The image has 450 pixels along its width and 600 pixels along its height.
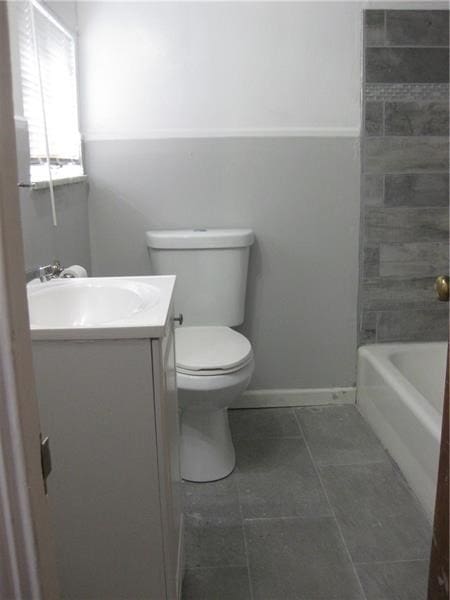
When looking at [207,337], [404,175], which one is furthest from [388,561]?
[404,175]

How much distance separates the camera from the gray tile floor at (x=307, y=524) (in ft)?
5.08

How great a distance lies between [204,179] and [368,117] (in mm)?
747

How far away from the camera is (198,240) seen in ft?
7.39

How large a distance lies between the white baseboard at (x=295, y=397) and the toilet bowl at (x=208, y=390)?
0.47m

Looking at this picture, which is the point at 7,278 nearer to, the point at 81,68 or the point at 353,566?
the point at 353,566

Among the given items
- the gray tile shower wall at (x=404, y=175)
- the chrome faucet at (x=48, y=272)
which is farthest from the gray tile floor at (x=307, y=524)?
the chrome faucet at (x=48, y=272)

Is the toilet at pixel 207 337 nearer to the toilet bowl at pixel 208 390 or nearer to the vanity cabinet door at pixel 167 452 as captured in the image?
the toilet bowl at pixel 208 390

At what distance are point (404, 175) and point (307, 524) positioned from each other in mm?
1510

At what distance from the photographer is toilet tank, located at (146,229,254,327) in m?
2.27

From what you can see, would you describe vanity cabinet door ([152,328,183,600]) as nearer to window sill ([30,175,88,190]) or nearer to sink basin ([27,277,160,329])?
sink basin ([27,277,160,329])

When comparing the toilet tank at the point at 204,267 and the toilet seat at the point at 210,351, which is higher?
the toilet tank at the point at 204,267

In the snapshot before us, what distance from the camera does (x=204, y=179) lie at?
7.86ft

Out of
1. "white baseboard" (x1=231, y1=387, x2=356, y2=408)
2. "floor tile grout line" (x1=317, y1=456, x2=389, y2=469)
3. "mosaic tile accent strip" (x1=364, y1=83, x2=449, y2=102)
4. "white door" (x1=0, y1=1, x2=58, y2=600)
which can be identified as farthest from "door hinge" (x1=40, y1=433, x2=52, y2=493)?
"mosaic tile accent strip" (x1=364, y1=83, x2=449, y2=102)

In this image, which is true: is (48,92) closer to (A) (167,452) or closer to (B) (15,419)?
(A) (167,452)
